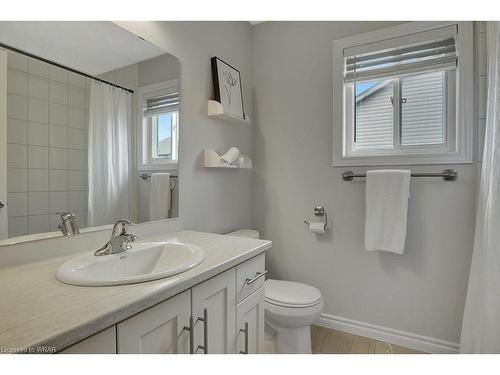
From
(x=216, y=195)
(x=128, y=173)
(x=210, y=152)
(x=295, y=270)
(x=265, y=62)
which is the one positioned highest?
(x=265, y=62)

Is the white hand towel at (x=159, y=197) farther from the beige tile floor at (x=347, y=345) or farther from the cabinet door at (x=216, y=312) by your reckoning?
the beige tile floor at (x=347, y=345)

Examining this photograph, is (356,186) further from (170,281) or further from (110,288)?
(110,288)

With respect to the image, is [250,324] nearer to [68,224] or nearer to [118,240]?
[118,240]

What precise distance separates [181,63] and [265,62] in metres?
0.88

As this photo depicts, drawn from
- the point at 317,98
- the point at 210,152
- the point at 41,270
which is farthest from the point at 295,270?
the point at 41,270

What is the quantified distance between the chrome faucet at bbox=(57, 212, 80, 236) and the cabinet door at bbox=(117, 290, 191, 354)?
0.57 m

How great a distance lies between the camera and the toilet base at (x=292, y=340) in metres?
1.53

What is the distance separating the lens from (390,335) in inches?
69.3

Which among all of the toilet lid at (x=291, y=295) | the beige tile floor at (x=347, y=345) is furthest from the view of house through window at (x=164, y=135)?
the beige tile floor at (x=347, y=345)

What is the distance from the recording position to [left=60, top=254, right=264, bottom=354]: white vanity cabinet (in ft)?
2.12

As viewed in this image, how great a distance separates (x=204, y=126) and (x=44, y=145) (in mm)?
906

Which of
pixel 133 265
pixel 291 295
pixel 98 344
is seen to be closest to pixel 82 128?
pixel 133 265

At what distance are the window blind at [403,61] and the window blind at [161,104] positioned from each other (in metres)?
1.20
